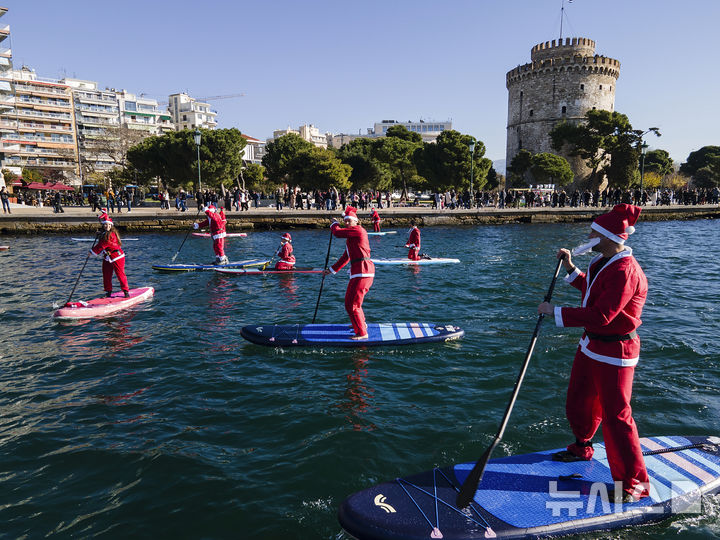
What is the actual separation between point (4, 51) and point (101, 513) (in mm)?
94113

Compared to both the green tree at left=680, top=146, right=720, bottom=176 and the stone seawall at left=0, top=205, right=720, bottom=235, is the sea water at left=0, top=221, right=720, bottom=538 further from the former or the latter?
the green tree at left=680, top=146, right=720, bottom=176

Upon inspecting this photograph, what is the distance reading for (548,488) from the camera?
4695 millimetres

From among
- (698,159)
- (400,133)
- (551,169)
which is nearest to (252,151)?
(400,133)

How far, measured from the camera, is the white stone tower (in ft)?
236

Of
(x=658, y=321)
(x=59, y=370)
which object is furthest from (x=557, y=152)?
(x=59, y=370)

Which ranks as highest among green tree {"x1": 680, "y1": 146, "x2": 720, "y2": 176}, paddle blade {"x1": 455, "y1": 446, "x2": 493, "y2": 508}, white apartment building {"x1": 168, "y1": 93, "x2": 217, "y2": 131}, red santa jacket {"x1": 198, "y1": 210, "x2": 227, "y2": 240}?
white apartment building {"x1": 168, "y1": 93, "x2": 217, "y2": 131}

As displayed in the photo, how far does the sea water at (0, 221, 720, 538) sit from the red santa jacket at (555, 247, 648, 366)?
1.77 meters

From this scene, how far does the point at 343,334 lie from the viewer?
33.1 feet

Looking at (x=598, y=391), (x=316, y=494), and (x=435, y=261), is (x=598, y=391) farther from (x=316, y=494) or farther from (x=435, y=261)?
(x=435, y=261)

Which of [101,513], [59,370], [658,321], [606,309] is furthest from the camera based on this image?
[658,321]

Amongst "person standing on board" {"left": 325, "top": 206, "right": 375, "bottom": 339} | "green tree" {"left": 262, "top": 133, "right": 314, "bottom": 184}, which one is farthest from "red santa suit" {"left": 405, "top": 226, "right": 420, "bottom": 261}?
"green tree" {"left": 262, "top": 133, "right": 314, "bottom": 184}

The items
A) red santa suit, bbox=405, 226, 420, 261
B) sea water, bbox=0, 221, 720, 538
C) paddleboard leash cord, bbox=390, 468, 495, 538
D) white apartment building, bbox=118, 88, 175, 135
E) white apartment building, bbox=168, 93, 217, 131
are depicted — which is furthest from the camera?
white apartment building, bbox=168, 93, 217, 131

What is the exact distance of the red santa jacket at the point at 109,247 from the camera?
490 inches

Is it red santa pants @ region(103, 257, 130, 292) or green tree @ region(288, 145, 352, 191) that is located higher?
green tree @ region(288, 145, 352, 191)
